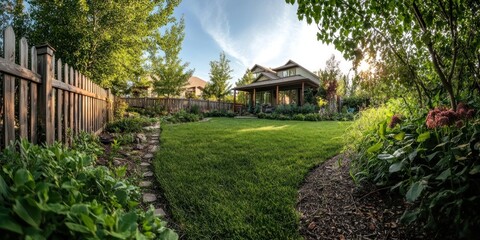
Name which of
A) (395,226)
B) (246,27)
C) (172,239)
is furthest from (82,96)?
(246,27)

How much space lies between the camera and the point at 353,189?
8.63ft

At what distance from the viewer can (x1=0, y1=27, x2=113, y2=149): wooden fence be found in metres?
1.89

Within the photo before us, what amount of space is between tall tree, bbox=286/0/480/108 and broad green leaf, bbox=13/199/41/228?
7.64ft

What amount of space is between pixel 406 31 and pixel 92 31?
29.1ft

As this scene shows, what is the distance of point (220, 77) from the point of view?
26516 millimetres

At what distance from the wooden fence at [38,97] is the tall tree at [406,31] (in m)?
2.46

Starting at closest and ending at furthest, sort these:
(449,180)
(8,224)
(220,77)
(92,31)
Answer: (8,224) < (449,180) < (92,31) < (220,77)

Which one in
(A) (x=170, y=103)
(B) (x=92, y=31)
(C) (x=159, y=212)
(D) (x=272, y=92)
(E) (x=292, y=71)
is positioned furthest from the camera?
(E) (x=292, y=71)

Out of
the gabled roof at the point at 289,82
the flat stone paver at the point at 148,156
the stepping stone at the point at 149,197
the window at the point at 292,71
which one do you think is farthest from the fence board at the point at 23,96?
the window at the point at 292,71

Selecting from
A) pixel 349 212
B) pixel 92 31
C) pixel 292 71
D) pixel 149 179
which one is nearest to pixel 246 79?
pixel 292 71

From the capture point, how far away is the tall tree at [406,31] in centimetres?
228

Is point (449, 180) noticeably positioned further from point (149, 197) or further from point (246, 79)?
point (246, 79)

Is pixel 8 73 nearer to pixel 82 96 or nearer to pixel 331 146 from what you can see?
pixel 82 96

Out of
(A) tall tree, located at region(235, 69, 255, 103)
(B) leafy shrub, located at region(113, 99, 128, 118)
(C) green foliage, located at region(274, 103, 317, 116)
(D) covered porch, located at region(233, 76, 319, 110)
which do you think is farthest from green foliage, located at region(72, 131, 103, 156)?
(A) tall tree, located at region(235, 69, 255, 103)
